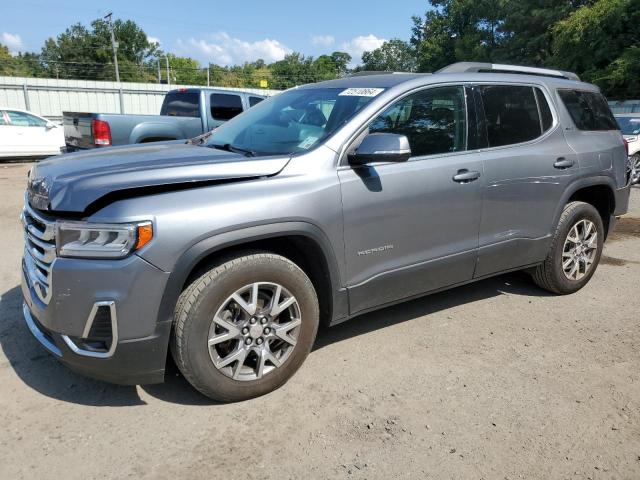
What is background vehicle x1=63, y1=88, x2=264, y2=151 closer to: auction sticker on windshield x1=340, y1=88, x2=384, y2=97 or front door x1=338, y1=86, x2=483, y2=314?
auction sticker on windshield x1=340, y1=88, x2=384, y2=97

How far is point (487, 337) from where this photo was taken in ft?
12.6

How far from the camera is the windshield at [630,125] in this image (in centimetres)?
1131

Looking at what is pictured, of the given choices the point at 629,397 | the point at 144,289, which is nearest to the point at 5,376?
the point at 144,289

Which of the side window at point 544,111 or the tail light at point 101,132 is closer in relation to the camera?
the side window at point 544,111

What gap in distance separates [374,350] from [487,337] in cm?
91

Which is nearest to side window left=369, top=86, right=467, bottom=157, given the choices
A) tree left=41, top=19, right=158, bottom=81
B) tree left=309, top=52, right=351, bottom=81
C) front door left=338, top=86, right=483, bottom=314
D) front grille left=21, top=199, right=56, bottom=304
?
front door left=338, top=86, right=483, bottom=314

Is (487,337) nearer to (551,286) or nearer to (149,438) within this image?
(551,286)

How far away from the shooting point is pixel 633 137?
36.3 ft

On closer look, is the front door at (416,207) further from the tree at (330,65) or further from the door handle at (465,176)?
the tree at (330,65)

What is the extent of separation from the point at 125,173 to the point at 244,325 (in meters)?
1.02

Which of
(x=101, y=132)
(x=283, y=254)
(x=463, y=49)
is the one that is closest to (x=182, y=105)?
(x=101, y=132)

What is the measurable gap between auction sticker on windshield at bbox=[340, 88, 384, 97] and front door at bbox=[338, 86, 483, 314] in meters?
0.16

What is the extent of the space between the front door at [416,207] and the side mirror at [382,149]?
0.45 ft

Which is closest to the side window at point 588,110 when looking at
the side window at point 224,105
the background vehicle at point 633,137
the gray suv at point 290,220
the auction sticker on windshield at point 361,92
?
the gray suv at point 290,220
